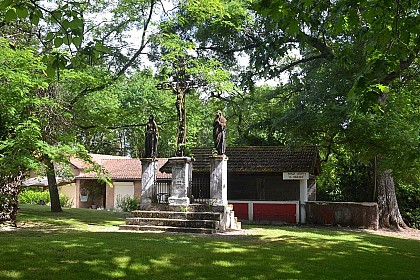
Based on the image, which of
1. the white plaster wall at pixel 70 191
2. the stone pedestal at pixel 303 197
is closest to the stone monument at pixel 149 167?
the stone pedestal at pixel 303 197

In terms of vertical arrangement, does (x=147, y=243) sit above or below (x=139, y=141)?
below

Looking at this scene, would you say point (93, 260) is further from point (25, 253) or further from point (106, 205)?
point (106, 205)

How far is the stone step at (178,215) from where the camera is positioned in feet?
56.5

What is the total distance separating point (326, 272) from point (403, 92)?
15.4 m

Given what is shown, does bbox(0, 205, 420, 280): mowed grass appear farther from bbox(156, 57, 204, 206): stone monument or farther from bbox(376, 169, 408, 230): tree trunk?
bbox(376, 169, 408, 230): tree trunk

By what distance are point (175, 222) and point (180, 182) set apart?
182 cm

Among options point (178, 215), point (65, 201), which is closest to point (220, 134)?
point (178, 215)

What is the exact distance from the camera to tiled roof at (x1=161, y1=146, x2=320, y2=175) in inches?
952

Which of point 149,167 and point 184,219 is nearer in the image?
point 184,219

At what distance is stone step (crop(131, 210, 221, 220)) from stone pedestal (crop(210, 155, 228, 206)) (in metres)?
0.71

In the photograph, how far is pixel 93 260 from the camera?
930 cm

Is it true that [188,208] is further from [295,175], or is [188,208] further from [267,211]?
[295,175]

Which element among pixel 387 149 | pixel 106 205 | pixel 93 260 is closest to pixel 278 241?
pixel 93 260

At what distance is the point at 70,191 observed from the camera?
4312cm
